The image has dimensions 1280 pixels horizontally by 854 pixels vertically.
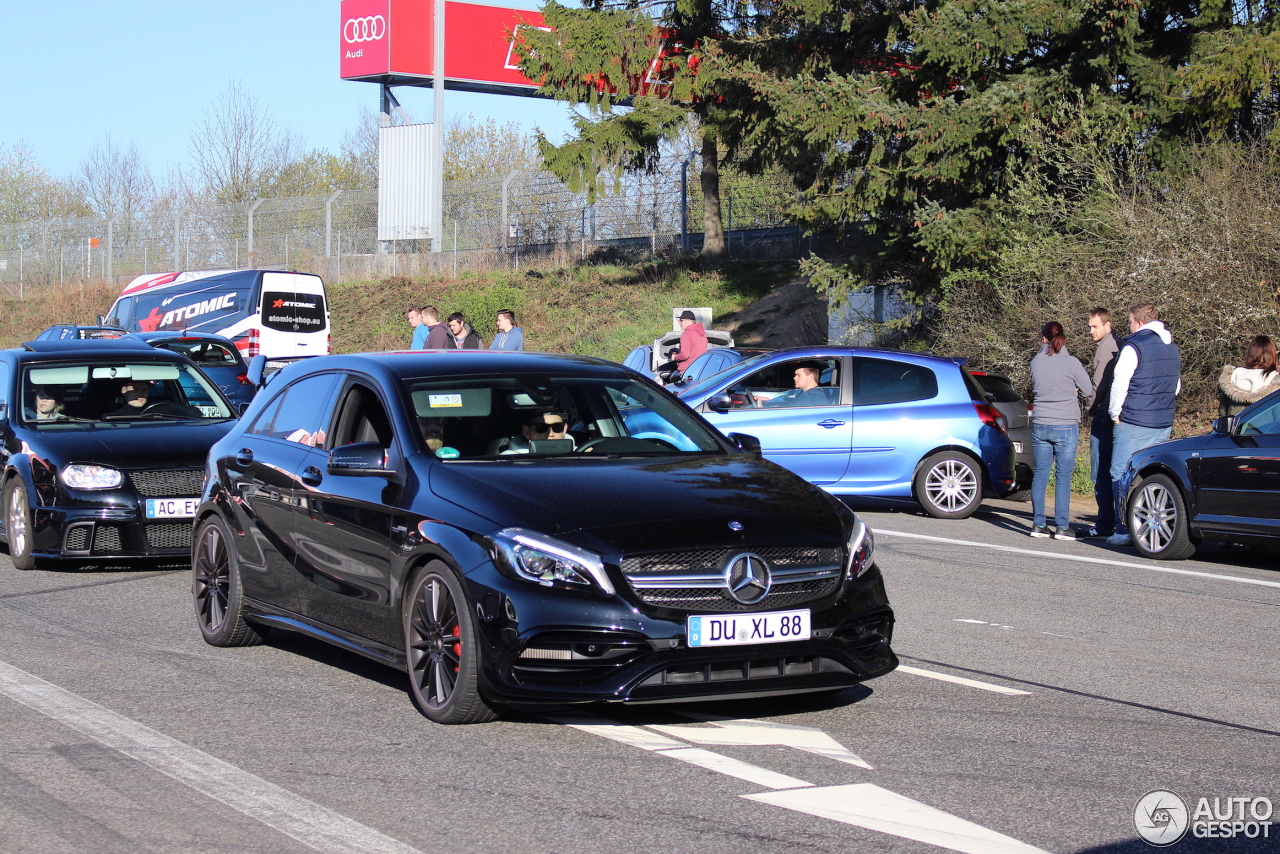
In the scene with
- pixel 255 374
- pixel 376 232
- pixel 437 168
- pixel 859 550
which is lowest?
pixel 859 550

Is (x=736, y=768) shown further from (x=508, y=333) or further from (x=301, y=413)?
(x=508, y=333)

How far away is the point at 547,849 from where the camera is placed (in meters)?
4.25

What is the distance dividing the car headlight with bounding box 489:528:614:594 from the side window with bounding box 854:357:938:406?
28.9 feet

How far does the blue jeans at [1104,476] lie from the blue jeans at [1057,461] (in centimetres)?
29

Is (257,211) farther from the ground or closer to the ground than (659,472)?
farther from the ground

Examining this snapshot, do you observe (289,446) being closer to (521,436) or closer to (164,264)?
(521,436)

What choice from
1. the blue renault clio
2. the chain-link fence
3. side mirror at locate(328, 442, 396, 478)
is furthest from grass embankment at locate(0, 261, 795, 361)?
side mirror at locate(328, 442, 396, 478)

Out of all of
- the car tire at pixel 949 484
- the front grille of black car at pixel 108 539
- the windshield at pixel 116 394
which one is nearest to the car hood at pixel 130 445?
the windshield at pixel 116 394

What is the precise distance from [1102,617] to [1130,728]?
2928mm

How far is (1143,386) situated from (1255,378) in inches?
59.0

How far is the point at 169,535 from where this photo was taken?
10.0 meters

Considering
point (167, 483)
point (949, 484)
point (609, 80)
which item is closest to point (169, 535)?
point (167, 483)

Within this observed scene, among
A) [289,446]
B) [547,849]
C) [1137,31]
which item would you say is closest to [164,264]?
[1137,31]

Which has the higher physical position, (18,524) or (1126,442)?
(1126,442)
